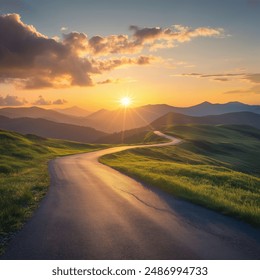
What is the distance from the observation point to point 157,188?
20938mm

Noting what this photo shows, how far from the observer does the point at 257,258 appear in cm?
902

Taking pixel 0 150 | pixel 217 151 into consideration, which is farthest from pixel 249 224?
pixel 217 151

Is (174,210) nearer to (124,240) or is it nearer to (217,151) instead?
(124,240)

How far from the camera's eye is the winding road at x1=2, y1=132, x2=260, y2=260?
9.33m

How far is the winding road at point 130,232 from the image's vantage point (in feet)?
30.6

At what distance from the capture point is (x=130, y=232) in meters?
11.2
